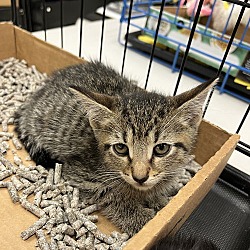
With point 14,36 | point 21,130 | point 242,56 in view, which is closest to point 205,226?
point 21,130

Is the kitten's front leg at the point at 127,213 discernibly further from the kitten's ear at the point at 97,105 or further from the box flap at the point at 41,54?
the box flap at the point at 41,54

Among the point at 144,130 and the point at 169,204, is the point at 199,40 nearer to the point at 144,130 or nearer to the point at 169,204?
the point at 144,130

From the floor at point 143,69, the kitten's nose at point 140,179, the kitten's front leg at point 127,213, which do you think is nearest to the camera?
the kitten's nose at point 140,179

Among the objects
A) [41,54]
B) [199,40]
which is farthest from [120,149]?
[199,40]

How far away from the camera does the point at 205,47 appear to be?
Answer: 6.65 ft

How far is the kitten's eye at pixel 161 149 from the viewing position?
911mm

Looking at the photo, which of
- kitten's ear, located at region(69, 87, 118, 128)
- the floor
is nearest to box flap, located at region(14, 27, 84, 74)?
the floor

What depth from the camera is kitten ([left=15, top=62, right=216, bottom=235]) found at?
90 cm

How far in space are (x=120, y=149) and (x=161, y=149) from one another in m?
0.13

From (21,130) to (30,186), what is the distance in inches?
12.9

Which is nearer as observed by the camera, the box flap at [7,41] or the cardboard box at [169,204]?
the cardboard box at [169,204]

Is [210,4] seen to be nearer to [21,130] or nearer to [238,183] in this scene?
[238,183]

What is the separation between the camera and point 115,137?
93cm

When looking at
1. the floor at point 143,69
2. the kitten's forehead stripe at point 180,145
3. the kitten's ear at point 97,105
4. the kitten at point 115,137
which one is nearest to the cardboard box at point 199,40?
the floor at point 143,69
